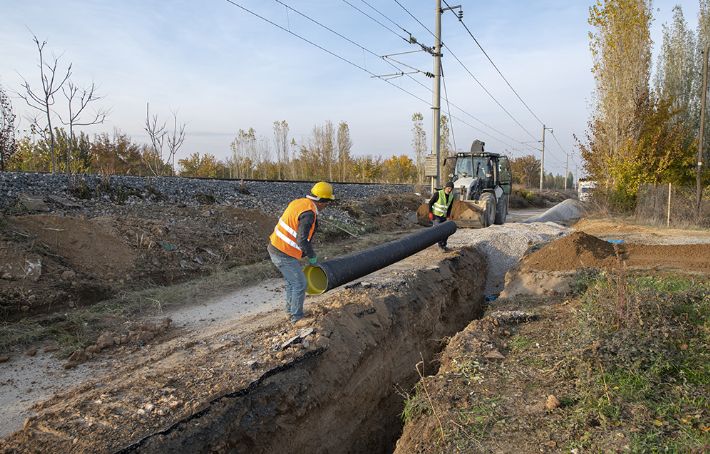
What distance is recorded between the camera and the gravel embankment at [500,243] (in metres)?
11.1

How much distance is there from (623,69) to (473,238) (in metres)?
14.0

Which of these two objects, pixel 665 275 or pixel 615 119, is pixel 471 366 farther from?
pixel 615 119

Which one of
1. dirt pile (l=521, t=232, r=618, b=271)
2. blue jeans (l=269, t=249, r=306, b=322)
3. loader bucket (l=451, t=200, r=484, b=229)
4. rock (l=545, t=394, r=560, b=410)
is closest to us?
rock (l=545, t=394, r=560, b=410)

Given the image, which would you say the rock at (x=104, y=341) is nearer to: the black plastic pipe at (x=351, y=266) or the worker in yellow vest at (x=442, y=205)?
the black plastic pipe at (x=351, y=266)

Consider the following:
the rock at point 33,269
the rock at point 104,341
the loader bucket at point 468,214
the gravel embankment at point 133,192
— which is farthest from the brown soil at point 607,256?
the rock at point 33,269

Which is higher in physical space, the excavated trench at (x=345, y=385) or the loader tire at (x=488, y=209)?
the loader tire at (x=488, y=209)

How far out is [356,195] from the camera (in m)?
20.3

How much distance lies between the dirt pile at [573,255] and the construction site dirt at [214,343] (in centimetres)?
5

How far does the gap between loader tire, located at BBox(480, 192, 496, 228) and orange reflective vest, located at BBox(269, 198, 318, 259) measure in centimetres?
1028

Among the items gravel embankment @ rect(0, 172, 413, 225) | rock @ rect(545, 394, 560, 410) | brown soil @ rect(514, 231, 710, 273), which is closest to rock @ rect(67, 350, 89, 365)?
rock @ rect(545, 394, 560, 410)

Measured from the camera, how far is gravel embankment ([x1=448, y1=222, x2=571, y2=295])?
11.1 metres

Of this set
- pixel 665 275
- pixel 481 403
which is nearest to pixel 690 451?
pixel 481 403

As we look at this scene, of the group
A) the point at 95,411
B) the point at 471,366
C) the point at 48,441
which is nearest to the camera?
the point at 48,441

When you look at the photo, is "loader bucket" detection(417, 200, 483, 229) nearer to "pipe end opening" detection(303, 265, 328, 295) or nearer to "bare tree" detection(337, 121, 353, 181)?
"pipe end opening" detection(303, 265, 328, 295)
